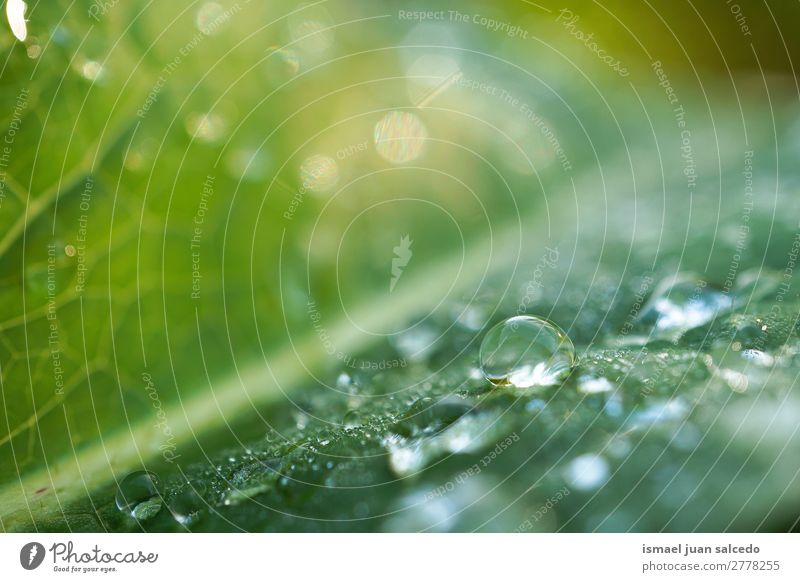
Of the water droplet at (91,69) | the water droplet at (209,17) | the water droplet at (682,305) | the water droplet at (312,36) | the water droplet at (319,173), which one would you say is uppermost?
the water droplet at (209,17)

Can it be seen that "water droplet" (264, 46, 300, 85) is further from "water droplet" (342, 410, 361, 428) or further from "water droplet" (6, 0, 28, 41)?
"water droplet" (342, 410, 361, 428)

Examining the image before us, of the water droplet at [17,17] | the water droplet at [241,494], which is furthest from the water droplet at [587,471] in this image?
the water droplet at [17,17]

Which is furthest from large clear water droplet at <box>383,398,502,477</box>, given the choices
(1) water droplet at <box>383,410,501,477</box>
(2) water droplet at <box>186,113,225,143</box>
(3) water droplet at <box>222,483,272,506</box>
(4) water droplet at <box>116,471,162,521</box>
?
(2) water droplet at <box>186,113,225,143</box>

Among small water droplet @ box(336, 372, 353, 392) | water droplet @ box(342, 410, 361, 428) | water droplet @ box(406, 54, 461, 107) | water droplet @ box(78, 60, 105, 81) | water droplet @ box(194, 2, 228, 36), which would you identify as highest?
water droplet @ box(194, 2, 228, 36)

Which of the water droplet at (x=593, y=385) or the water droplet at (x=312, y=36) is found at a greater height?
the water droplet at (x=312, y=36)

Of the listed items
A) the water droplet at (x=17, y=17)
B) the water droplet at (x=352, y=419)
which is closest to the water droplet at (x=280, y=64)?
the water droplet at (x=17, y=17)

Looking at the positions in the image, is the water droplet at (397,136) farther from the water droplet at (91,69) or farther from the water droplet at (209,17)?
the water droplet at (91,69)

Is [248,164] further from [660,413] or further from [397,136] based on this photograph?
[660,413]
